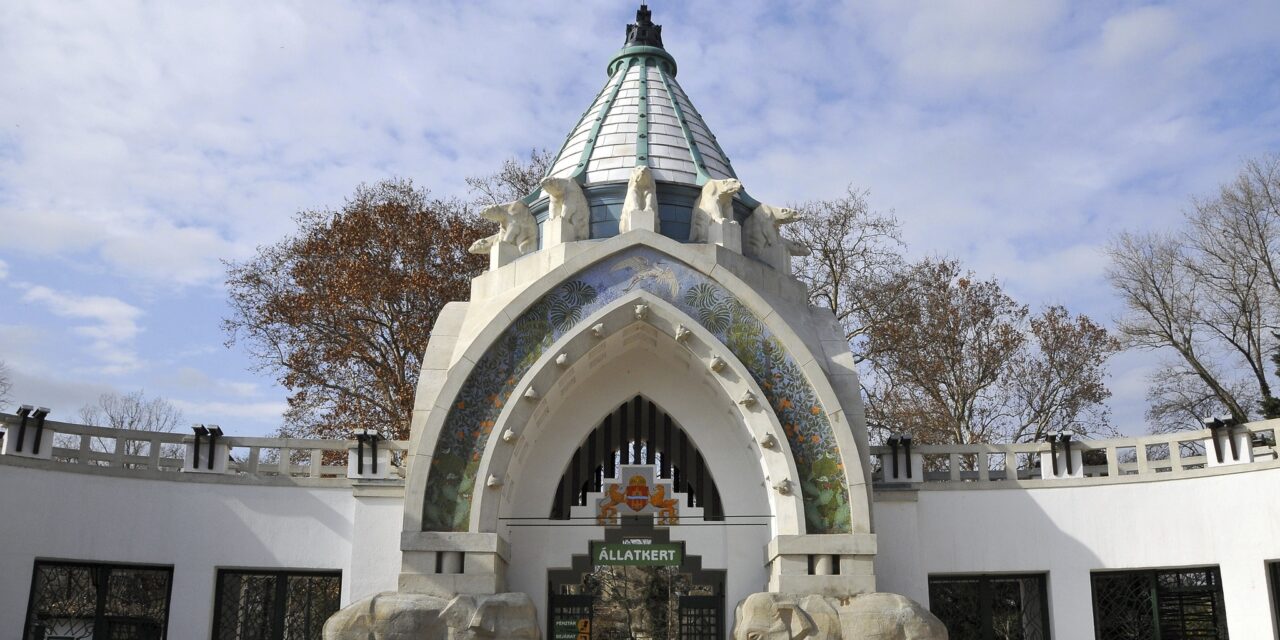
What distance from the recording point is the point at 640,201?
15891 millimetres

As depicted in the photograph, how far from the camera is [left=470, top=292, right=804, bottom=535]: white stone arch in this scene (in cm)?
1445

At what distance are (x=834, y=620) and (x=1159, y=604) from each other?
4.82 m

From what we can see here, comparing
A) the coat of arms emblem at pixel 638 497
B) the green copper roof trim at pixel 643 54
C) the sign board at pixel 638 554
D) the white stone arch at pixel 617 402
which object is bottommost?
the sign board at pixel 638 554

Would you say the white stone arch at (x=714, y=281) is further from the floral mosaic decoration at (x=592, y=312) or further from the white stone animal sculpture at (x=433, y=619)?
the white stone animal sculpture at (x=433, y=619)

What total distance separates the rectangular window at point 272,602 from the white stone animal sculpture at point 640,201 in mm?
6160

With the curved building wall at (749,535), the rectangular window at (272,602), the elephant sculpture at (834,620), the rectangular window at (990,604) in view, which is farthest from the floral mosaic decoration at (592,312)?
the rectangular window at (990,604)

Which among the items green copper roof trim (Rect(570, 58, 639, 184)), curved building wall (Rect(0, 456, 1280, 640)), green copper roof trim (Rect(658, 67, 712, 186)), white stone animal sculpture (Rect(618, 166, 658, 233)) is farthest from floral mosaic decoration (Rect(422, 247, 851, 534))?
A: green copper roof trim (Rect(570, 58, 639, 184))

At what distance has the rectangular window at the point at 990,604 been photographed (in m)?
15.7

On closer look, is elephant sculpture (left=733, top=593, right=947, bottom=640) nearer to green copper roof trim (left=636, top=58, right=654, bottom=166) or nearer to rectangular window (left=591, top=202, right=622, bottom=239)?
rectangular window (left=591, top=202, right=622, bottom=239)

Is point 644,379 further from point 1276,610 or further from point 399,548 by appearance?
point 1276,610

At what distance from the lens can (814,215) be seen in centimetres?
2744

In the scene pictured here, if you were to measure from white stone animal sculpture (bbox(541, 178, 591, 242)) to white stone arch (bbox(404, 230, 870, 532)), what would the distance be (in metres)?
0.81

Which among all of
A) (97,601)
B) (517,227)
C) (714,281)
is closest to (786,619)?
(714,281)

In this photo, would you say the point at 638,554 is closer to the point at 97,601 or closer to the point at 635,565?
the point at 635,565
